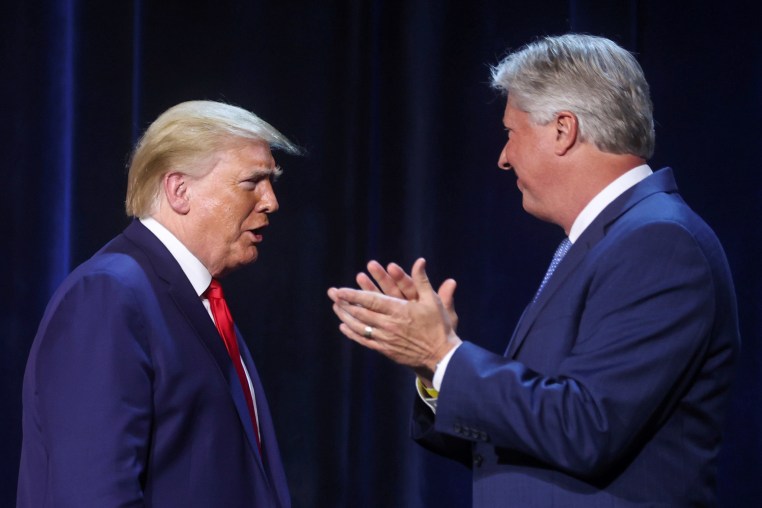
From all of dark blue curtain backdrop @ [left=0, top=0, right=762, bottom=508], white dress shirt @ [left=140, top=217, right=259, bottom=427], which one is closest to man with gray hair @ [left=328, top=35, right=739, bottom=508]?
white dress shirt @ [left=140, top=217, right=259, bottom=427]

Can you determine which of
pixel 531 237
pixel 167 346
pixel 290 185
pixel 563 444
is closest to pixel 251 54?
pixel 290 185

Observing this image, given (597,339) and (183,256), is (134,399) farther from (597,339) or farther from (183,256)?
(597,339)

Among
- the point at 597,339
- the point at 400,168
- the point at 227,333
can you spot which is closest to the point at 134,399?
the point at 227,333

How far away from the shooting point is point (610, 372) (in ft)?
4.64

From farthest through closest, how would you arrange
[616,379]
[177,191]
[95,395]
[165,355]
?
[177,191] < [165,355] < [95,395] < [616,379]

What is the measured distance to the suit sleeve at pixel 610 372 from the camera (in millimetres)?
1410

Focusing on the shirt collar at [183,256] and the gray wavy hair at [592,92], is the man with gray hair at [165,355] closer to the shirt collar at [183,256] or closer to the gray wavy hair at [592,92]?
the shirt collar at [183,256]

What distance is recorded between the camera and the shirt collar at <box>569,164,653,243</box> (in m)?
1.67

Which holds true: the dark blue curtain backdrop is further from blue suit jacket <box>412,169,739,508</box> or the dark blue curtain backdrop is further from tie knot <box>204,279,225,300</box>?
blue suit jacket <box>412,169,739,508</box>

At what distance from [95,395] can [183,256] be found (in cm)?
39

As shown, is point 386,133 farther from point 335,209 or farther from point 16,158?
point 16,158

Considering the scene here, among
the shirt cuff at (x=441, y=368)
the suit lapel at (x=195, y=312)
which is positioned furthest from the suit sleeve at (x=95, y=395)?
the shirt cuff at (x=441, y=368)

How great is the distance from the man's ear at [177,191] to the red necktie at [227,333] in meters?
0.16

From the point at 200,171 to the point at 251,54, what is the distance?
118 cm
